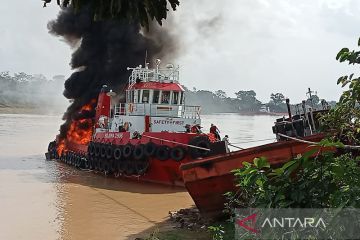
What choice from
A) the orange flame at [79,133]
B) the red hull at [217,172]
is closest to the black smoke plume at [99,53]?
the orange flame at [79,133]

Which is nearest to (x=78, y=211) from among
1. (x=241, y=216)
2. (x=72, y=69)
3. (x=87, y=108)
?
(x=241, y=216)

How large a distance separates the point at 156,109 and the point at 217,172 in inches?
329

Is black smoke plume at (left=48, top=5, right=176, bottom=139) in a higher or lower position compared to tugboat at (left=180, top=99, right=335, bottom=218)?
higher

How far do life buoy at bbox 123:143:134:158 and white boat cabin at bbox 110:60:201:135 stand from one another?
2.97 feet

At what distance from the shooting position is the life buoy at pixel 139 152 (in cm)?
1361

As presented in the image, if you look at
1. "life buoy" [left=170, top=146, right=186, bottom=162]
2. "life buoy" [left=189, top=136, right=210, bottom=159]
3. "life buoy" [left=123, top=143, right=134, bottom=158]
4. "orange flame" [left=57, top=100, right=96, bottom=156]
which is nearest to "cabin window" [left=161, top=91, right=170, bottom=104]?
"life buoy" [left=123, top=143, right=134, bottom=158]

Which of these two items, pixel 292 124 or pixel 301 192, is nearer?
pixel 301 192

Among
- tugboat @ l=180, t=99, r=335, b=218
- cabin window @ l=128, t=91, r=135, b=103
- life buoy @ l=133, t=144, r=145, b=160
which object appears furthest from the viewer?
cabin window @ l=128, t=91, r=135, b=103

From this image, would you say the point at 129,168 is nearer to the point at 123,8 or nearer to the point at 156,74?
the point at 156,74

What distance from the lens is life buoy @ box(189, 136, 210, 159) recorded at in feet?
42.7

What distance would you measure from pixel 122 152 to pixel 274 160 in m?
8.05

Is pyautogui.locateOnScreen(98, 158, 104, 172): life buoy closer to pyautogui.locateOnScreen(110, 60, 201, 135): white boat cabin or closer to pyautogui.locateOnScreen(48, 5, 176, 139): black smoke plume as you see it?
pyautogui.locateOnScreen(110, 60, 201, 135): white boat cabin

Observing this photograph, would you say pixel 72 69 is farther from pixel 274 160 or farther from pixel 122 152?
pixel 274 160

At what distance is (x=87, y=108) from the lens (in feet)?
79.2
